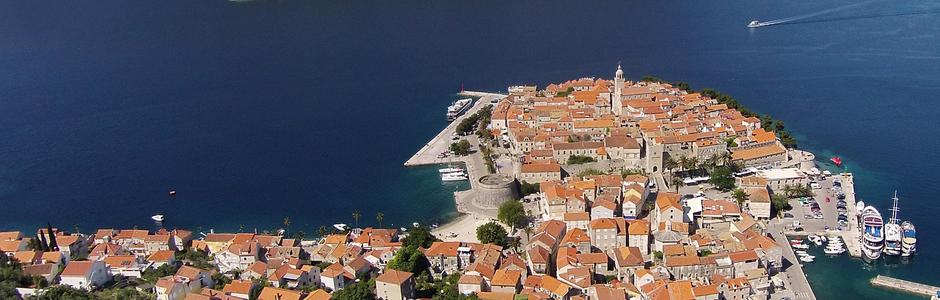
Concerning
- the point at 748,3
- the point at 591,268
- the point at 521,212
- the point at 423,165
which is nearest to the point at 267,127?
the point at 423,165

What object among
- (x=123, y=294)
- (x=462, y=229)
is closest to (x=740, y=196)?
Result: (x=462, y=229)

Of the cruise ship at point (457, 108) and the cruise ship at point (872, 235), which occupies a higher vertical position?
the cruise ship at point (457, 108)

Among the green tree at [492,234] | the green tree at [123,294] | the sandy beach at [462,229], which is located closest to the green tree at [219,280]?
the green tree at [123,294]

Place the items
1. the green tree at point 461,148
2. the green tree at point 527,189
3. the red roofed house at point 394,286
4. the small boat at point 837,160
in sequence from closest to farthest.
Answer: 1. the red roofed house at point 394,286
2. the green tree at point 527,189
3. the small boat at point 837,160
4. the green tree at point 461,148

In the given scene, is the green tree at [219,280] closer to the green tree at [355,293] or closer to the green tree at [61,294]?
the green tree at [61,294]

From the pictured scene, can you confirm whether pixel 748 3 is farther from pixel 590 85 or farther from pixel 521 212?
pixel 521 212

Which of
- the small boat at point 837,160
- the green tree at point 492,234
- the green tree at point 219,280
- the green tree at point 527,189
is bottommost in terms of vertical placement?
the green tree at point 219,280

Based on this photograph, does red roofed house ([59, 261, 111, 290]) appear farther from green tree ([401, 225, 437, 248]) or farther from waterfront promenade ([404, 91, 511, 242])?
waterfront promenade ([404, 91, 511, 242])
